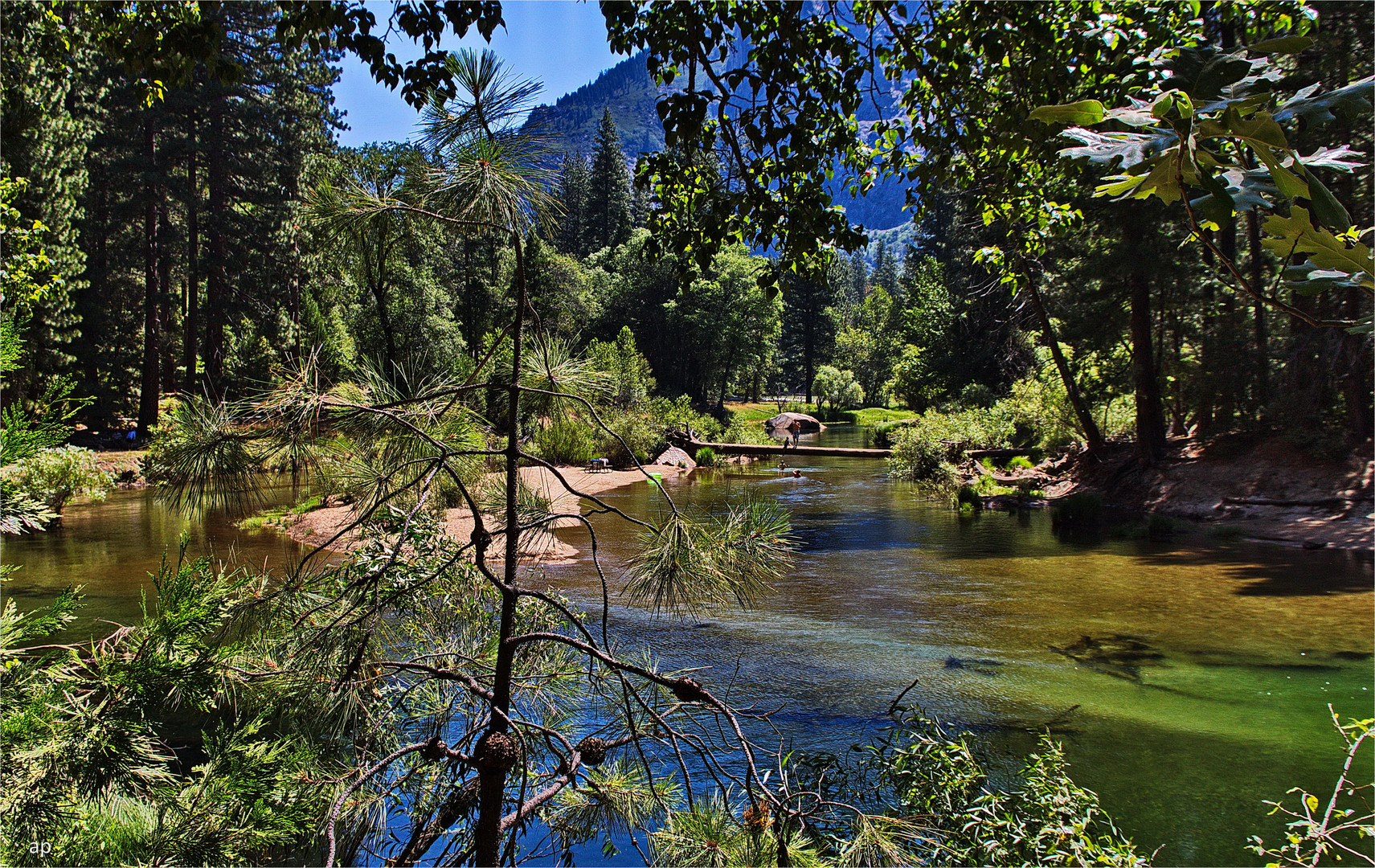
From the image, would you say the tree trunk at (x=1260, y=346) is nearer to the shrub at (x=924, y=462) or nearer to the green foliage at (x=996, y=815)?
the shrub at (x=924, y=462)

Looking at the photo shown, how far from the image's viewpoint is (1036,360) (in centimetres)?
3183

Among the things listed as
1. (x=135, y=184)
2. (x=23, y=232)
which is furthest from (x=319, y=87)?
(x=23, y=232)

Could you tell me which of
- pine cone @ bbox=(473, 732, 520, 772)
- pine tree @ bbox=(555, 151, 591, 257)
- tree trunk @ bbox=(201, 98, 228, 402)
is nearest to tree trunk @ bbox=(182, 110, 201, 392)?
tree trunk @ bbox=(201, 98, 228, 402)

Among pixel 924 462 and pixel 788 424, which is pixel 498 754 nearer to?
pixel 924 462

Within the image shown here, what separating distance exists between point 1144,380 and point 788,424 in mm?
24196

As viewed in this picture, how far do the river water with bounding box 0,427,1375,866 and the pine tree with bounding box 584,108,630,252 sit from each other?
5119 centimetres

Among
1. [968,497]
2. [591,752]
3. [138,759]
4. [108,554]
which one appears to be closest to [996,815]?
[591,752]

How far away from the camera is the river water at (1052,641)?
5781 mm

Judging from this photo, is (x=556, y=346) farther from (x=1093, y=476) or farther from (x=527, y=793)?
(x=1093, y=476)

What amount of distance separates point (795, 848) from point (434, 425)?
6.06 feet

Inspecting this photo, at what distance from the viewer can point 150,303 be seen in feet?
81.7

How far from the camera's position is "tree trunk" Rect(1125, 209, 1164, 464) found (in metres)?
17.0

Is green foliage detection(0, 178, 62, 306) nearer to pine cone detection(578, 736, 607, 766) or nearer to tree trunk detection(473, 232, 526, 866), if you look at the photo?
tree trunk detection(473, 232, 526, 866)

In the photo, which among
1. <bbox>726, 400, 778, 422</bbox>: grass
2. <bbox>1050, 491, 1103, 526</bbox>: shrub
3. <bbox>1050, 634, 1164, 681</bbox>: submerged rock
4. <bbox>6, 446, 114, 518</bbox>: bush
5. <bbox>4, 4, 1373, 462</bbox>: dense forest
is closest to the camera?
<bbox>4, 4, 1373, 462</bbox>: dense forest
